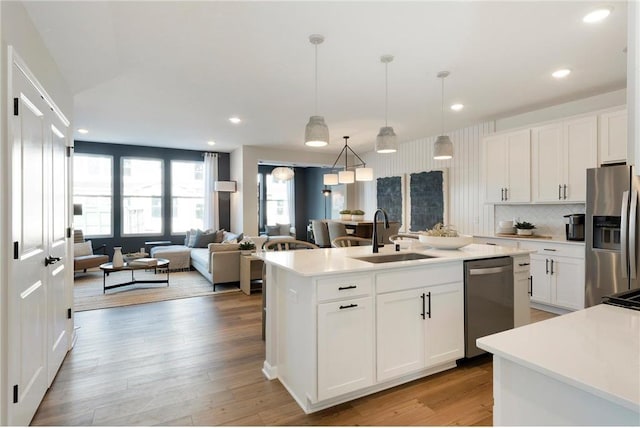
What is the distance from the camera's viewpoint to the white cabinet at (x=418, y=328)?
2.39m

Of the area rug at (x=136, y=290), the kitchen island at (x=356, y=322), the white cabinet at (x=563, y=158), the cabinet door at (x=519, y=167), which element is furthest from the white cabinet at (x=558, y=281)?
the area rug at (x=136, y=290)

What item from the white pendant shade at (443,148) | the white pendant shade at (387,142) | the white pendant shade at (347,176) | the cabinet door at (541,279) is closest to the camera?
the white pendant shade at (387,142)

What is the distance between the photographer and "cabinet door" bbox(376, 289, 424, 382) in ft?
7.79

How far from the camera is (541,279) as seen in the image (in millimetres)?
4402

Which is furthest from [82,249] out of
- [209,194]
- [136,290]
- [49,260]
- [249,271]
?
[49,260]

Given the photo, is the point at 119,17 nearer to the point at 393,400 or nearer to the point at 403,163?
the point at 393,400

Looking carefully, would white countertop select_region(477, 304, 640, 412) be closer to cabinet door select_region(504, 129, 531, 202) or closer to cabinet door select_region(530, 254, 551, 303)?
cabinet door select_region(530, 254, 551, 303)

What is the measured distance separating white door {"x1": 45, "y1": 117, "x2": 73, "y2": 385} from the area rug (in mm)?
1711

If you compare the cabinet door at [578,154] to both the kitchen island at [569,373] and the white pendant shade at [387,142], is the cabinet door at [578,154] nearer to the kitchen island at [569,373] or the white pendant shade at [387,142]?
the white pendant shade at [387,142]

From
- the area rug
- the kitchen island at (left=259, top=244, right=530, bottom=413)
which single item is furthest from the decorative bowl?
the area rug

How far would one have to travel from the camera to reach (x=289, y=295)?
2.44 m

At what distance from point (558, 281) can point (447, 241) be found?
2220 mm

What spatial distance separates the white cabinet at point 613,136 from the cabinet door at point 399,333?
3206mm

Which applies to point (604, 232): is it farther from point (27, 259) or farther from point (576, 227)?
point (27, 259)
